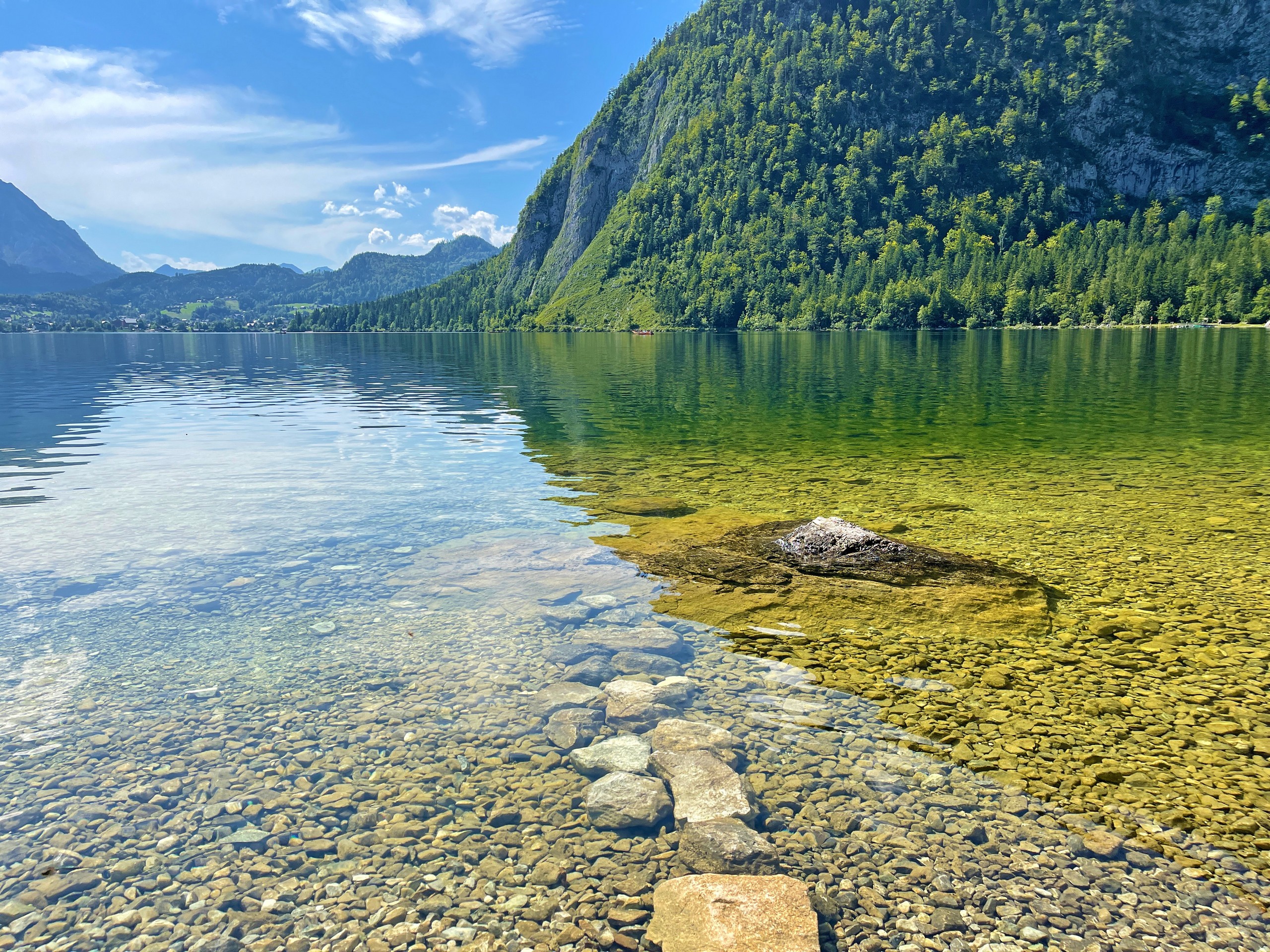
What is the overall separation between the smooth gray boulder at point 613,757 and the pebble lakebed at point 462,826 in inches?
6.7

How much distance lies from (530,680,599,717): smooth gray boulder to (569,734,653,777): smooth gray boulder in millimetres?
1022

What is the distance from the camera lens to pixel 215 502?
70.3 feet

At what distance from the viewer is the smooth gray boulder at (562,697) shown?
9.79 metres

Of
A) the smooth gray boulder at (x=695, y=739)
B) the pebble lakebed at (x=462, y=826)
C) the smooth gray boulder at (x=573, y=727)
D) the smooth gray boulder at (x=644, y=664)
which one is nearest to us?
the pebble lakebed at (x=462, y=826)

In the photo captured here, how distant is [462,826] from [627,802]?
1.74 metres

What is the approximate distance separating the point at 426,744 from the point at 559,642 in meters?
3.30

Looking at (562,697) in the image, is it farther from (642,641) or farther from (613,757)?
(642,641)

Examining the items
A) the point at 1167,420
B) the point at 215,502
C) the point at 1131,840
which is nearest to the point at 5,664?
the point at 215,502

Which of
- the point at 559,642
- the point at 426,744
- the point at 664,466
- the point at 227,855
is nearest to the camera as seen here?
the point at 227,855

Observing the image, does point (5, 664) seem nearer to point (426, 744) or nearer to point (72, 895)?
point (72, 895)

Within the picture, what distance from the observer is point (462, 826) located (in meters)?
7.45

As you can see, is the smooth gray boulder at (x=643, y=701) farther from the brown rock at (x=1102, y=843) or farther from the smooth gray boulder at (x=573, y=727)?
the brown rock at (x=1102, y=843)

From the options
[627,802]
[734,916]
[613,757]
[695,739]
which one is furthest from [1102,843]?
[613,757]

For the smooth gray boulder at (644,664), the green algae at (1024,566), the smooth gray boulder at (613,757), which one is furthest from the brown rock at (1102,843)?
the smooth gray boulder at (644,664)
